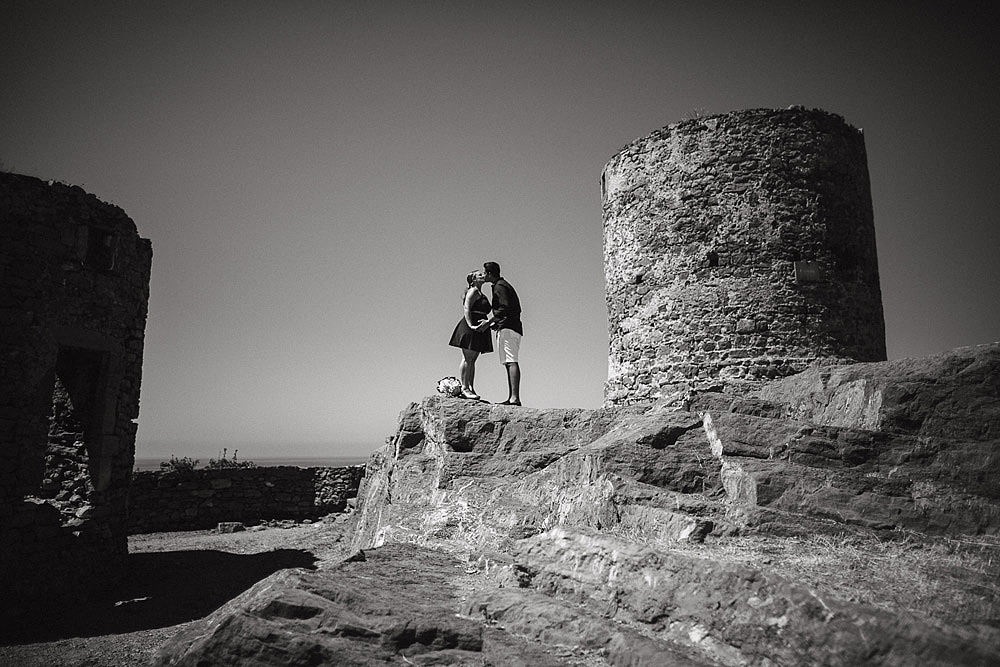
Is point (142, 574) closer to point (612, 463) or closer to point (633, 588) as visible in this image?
point (612, 463)

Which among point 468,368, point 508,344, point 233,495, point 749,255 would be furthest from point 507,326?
point 233,495

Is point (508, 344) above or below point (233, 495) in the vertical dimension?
above

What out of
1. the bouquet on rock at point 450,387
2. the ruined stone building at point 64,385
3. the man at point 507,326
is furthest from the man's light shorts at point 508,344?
the ruined stone building at point 64,385

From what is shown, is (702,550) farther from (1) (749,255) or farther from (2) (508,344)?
(1) (749,255)

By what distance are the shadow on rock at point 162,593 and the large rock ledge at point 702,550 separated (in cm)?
393

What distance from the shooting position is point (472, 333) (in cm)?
918

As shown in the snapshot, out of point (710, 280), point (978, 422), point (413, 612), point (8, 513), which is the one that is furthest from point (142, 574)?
point (978, 422)

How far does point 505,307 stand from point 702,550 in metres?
5.36

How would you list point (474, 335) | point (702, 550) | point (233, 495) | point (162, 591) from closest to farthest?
point (702, 550), point (474, 335), point (162, 591), point (233, 495)

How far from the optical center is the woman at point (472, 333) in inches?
357

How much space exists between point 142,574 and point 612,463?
396 inches

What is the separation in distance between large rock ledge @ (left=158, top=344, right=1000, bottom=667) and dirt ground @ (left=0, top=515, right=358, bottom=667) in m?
4.03

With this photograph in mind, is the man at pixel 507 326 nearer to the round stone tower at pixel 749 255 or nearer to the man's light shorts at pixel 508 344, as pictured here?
the man's light shorts at pixel 508 344

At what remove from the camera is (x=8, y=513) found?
8.98 m
